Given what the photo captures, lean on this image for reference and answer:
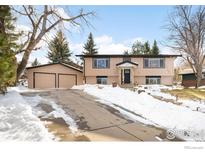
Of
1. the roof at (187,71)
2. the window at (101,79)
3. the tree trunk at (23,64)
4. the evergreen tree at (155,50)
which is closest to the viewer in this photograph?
the roof at (187,71)

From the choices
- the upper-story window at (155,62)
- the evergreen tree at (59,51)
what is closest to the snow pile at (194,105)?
the upper-story window at (155,62)

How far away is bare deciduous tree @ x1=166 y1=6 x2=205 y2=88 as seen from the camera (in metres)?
2.68

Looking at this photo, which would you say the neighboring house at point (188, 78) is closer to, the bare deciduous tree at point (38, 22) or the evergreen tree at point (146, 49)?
the evergreen tree at point (146, 49)

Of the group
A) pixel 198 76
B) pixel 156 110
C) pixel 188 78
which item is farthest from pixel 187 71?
pixel 156 110

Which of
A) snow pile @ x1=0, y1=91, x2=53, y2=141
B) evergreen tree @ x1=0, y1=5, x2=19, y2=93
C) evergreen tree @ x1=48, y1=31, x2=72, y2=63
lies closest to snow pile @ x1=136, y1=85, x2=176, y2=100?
evergreen tree @ x1=48, y1=31, x2=72, y2=63

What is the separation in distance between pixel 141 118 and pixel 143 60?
0.78 m

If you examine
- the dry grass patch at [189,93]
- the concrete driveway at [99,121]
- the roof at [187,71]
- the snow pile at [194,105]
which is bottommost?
the concrete driveway at [99,121]

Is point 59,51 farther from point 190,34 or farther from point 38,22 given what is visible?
point 190,34

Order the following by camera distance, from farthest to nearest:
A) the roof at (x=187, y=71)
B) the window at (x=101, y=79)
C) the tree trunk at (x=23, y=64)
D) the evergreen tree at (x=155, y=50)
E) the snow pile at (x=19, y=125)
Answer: the window at (x=101, y=79) < the tree trunk at (x=23, y=64) < the evergreen tree at (x=155, y=50) < the roof at (x=187, y=71) < the snow pile at (x=19, y=125)

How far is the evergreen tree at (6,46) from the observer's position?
2.80 meters

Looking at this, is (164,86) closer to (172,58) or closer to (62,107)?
(172,58)

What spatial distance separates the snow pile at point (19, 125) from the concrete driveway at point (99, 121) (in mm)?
372

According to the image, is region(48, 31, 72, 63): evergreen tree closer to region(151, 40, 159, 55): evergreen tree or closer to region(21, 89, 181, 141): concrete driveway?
region(21, 89, 181, 141): concrete driveway

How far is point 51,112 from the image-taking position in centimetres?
286
